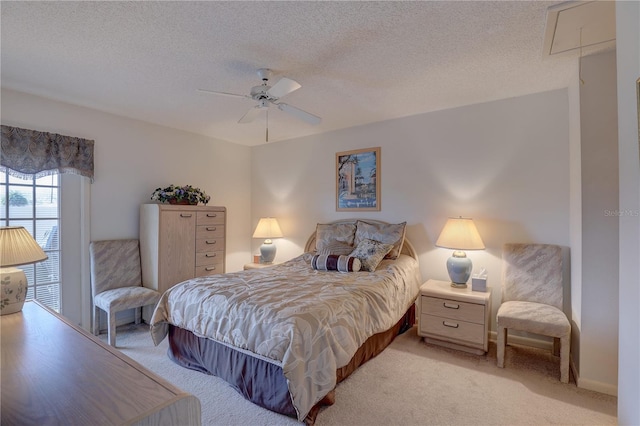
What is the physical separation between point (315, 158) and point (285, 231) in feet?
4.06

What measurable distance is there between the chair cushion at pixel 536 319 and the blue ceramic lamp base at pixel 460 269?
44cm

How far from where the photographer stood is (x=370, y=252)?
3.23m

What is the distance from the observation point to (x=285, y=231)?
187 inches

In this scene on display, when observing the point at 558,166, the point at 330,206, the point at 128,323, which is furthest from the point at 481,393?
the point at 128,323

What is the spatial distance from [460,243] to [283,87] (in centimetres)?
219

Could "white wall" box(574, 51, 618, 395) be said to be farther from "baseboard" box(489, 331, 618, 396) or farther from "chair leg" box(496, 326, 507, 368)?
"chair leg" box(496, 326, 507, 368)

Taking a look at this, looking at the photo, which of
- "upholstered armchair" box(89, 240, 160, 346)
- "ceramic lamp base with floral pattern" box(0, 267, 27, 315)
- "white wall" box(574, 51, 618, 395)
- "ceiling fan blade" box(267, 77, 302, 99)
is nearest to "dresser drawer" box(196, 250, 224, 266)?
"upholstered armchair" box(89, 240, 160, 346)

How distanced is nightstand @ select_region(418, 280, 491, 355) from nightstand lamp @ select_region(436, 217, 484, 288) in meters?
0.13

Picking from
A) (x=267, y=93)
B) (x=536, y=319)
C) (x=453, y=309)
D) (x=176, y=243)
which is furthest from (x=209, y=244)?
(x=536, y=319)

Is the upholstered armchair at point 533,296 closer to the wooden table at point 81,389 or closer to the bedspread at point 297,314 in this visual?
the bedspread at point 297,314

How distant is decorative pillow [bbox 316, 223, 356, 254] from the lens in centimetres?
369

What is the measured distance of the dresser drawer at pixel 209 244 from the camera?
3871 millimetres

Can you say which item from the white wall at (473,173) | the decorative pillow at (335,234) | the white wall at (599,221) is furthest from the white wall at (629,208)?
the decorative pillow at (335,234)

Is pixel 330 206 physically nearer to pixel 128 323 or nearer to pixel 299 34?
pixel 299 34
